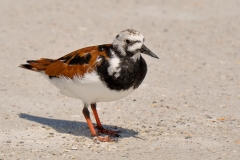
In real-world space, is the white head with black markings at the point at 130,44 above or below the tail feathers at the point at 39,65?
above

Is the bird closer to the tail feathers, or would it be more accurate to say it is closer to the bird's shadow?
the bird's shadow

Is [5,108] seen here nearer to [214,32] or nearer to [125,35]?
[125,35]

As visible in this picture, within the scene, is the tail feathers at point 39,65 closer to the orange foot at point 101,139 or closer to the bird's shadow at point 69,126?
the bird's shadow at point 69,126

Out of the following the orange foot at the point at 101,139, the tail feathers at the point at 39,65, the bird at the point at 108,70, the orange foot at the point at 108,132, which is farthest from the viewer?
the tail feathers at the point at 39,65

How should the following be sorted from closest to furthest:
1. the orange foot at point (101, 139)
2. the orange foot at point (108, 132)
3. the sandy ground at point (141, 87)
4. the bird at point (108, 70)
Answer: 1. the bird at point (108, 70)
2. the sandy ground at point (141, 87)
3. the orange foot at point (101, 139)
4. the orange foot at point (108, 132)

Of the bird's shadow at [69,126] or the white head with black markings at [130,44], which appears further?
the bird's shadow at [69,126]

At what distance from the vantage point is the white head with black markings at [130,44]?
7.20m

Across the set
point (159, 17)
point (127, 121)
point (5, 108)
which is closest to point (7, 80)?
point (5, 108)

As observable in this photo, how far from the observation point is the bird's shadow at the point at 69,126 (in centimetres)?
802

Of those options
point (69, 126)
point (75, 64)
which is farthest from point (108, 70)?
point (69, 126)

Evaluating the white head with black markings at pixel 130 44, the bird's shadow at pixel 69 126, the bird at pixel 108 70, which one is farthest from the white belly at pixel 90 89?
the bird's shadow at pixel 69 126

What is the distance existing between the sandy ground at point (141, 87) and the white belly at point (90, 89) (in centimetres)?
63

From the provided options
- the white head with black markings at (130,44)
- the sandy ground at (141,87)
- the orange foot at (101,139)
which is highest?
the white head with black markings at (130,44)

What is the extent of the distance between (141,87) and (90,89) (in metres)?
3.02
